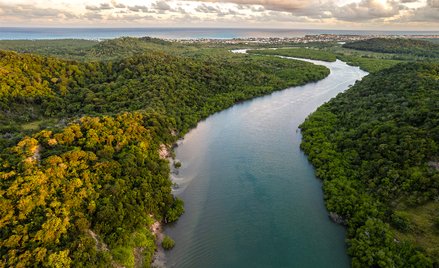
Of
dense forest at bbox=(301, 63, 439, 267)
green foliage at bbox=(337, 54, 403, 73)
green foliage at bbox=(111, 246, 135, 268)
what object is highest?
green foliage at bbox=(337, 54, 403, 73)

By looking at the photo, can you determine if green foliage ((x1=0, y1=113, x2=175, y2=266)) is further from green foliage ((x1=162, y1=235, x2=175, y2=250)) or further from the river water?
the river water

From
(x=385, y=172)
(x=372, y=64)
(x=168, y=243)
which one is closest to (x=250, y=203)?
(x=168, y=243)

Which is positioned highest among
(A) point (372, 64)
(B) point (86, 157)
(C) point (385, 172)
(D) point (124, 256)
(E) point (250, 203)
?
(A) point (372, 64)

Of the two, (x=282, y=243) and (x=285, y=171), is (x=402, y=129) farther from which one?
(x=282, y=243)

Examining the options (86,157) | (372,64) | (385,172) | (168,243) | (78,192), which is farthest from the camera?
(372,64)

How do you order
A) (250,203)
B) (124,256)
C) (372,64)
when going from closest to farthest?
(124,256) → (250,203) → (372,64)

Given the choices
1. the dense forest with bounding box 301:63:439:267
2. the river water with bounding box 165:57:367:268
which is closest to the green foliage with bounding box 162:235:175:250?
the river water with bounding box 165:57:367:268

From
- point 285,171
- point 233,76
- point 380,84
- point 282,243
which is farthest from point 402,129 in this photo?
point 233,76

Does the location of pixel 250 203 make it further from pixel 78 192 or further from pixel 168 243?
pixel 78 192
